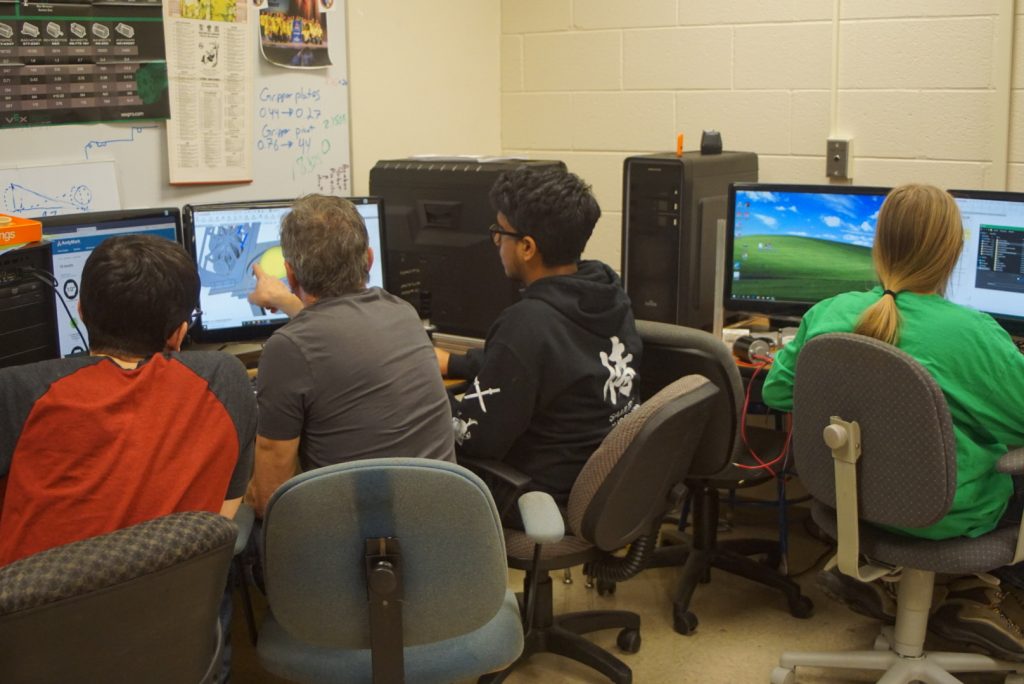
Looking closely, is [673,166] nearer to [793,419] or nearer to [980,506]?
[793,419]

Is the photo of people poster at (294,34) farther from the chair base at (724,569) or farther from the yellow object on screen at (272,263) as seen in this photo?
the chair base at (724,569)

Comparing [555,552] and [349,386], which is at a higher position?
[349,386]

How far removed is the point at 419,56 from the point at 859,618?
2323mm

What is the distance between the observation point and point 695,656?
2809 mm

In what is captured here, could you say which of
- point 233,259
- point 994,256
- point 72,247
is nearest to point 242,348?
point 233,259

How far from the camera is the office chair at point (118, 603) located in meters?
1.33

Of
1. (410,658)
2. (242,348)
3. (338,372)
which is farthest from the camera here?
(242,348)

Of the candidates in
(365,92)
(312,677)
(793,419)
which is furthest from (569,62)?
(312,677)

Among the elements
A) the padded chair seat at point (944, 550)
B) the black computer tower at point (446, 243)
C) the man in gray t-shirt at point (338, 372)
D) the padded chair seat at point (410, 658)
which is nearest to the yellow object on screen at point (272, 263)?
the black computer tower at point (446, 243)

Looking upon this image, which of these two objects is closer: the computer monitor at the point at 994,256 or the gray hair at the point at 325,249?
the gray hair at the point at 325,249

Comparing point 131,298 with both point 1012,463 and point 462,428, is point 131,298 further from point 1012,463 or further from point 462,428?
point 1012,463

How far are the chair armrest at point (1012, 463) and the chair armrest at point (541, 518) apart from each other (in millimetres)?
873

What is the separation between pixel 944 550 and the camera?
2.27 metres

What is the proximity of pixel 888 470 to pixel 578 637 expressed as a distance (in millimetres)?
885
